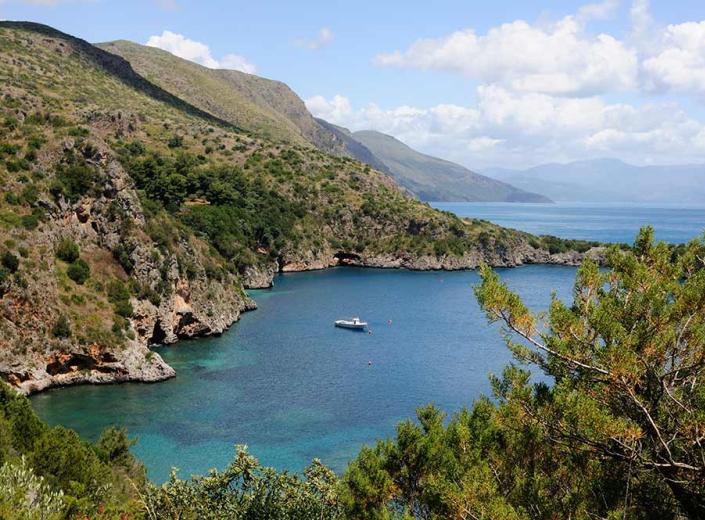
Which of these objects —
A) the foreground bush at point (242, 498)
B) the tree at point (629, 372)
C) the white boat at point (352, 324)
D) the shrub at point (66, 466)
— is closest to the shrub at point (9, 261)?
the shrub at point (66, 466)

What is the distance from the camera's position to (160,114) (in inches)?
5566

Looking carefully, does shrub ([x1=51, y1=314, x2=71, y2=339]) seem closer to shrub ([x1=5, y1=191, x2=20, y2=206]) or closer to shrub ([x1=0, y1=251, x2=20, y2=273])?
shrub ([x1=0, y1=251, x2=20, y2=273])

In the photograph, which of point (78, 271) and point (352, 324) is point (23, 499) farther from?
point (352, 324)

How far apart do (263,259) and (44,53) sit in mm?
68820

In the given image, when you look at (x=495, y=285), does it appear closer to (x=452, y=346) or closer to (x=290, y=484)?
(x=290, y=484)

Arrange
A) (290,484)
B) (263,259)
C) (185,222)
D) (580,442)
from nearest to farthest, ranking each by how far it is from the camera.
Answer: (580,442)
(290,484)
(185,222)
(263,259)

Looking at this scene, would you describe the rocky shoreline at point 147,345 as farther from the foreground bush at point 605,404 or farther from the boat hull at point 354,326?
the foreground bush at point 605,404

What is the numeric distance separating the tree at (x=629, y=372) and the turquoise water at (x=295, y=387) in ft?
88.0

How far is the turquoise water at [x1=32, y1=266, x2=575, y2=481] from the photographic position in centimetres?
4128

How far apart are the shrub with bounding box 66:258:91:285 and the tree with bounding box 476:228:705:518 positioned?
1849 inches

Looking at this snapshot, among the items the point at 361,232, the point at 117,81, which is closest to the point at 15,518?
the point at 361,232

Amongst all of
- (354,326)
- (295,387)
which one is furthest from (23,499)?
(354,326)

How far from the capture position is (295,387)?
52.8m

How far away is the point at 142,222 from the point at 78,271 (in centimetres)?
1211
